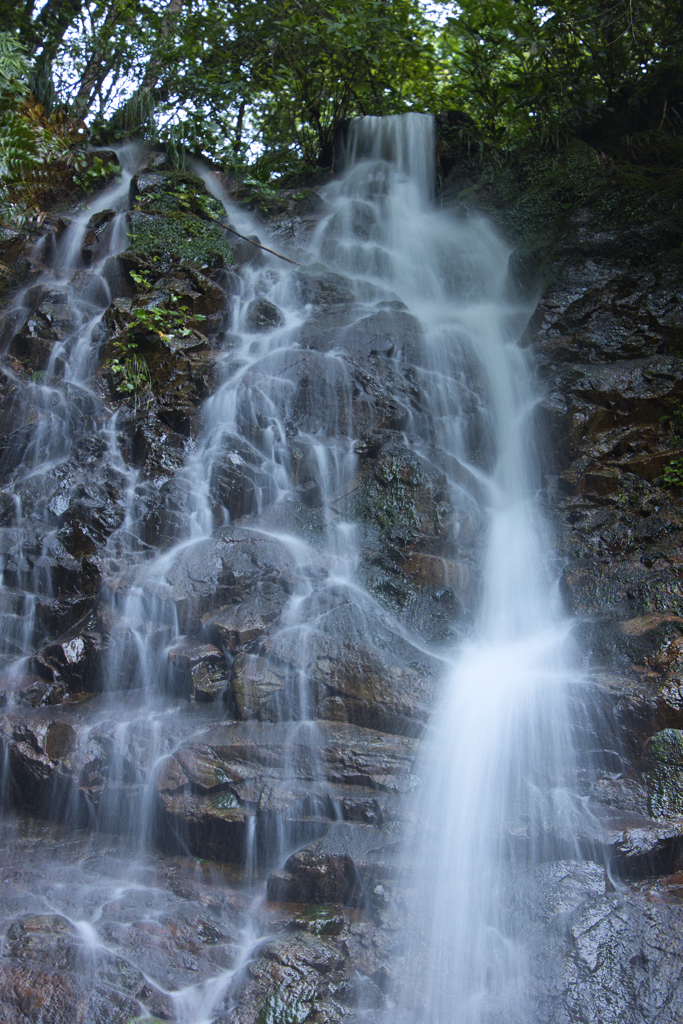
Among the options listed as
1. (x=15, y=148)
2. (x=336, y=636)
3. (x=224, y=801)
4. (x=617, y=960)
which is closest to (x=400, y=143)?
(x=15, y=148)

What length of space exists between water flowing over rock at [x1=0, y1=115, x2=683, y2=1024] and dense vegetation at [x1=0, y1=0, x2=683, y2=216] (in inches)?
116

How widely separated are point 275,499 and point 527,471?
2668 millimetres

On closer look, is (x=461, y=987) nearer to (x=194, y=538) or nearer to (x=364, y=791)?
(x=364, y=791)

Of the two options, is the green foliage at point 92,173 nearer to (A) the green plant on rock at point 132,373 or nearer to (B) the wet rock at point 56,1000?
(A) the green plant on rock at point 132,373

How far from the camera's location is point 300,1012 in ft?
10.4

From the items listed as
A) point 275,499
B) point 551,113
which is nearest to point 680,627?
point 275,499

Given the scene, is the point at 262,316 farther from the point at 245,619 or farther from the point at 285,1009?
the point at 285,1009

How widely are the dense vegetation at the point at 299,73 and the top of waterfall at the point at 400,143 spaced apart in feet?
1.58

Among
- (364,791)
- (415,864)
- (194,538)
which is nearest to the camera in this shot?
(415,864)

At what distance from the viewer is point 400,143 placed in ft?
38.3

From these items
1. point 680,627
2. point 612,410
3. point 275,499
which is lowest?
point 680,627

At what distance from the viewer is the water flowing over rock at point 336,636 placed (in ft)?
11.6

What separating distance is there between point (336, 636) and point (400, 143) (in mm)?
10002

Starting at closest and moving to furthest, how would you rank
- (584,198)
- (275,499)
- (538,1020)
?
(538,1020) < (275,499) < (584,198)
